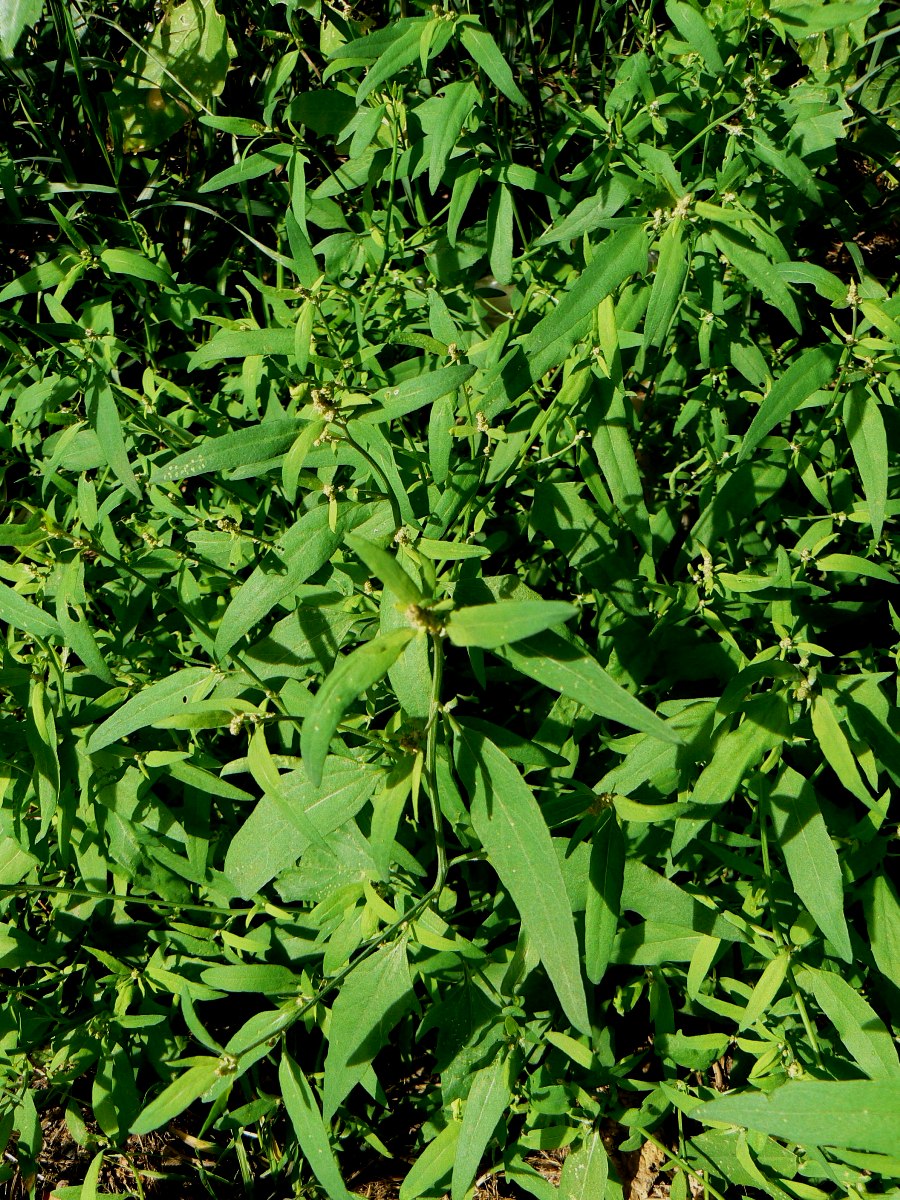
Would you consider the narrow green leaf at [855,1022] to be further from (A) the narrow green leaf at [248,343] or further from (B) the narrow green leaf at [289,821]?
(A) the narrow green leaf at [248,343]

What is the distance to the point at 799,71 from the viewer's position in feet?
12.3

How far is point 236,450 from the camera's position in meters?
1.82

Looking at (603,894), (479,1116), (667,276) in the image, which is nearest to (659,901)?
(603,894)

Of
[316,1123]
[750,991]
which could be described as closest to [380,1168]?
[316,1123]

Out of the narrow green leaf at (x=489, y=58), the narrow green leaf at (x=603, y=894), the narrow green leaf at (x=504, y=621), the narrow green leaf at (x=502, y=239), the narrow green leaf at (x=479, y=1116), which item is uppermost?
the narrow green leaf at (x=489, y=58)

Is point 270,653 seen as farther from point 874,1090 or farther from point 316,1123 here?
point 874,1090

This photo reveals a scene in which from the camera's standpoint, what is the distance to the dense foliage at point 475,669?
6.49ft

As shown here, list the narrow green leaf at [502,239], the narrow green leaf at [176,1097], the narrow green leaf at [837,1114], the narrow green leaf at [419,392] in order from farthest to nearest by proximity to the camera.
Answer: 1. the narrow green leaf at [502,239]
2. the narrow green leaf at [176,1097]
3. the narrow green leaf at [419,392]
4. the narrow green leaf at [837,1114]

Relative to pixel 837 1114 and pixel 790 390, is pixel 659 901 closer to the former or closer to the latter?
pixel 837 1114

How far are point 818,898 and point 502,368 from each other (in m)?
1.27

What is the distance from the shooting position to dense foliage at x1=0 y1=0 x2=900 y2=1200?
1.98 m

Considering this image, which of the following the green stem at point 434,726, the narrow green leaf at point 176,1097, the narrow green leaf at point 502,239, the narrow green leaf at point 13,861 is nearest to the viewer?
the green stem at point 434,726

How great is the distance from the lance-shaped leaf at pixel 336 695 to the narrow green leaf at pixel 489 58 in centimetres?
132

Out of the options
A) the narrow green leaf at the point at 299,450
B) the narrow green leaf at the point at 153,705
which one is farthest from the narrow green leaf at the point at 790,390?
the narrow green leaf at the point at 153,705
